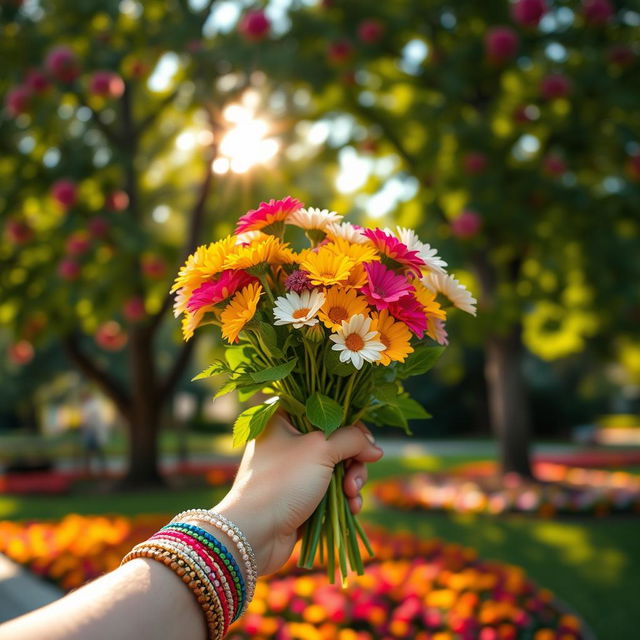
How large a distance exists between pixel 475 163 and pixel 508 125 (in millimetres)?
3127

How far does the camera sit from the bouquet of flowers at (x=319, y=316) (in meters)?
1.68

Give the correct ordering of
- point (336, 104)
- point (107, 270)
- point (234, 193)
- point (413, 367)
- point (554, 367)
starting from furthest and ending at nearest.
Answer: point (554, 367), point (234, 193), point (336, 104), point (107, 270), point (413, 367)

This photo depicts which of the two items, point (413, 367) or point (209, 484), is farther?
point (209, 484)

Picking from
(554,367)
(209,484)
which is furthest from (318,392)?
(554,367)

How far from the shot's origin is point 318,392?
1.78 meters

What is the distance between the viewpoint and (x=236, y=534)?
1.47m

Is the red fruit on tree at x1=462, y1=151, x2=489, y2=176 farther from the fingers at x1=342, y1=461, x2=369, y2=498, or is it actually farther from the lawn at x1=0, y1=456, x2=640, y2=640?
the fingers at x1=342, y1=461, x2=369, y2=498

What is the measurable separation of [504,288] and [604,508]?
3.03 metres

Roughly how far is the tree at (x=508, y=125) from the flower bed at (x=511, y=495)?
179 centimetres

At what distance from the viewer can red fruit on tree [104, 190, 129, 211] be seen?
9.11m

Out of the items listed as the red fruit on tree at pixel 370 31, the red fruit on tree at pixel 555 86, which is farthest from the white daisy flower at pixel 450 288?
the red fruit on tree at pixel 370 31

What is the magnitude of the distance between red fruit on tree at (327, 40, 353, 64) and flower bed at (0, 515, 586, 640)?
554cm

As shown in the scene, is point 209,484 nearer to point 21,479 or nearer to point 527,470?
point 21,479

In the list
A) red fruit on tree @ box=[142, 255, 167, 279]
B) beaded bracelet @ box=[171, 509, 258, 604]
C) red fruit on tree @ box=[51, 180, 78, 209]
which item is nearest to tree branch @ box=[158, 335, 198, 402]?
red fruit on tree @ box=[142, 255, 167, 279]
